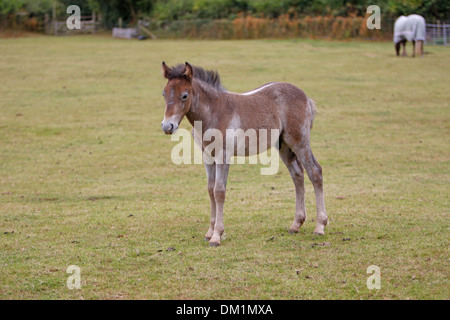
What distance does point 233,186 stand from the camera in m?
13.1

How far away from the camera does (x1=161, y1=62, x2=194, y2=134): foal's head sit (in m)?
7.38

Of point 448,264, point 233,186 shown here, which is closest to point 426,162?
point 233,186

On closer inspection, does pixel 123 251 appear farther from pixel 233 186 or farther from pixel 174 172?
pixel 174 172

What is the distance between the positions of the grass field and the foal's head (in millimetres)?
1983

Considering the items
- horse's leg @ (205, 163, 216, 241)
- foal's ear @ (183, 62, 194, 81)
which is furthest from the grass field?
foal's ear @ (183, 62, 194, 81)

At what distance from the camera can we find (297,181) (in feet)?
28.8

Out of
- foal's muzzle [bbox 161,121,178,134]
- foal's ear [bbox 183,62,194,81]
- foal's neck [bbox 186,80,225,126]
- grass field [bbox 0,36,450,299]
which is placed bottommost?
grass field [bbox 0,36,450,299]

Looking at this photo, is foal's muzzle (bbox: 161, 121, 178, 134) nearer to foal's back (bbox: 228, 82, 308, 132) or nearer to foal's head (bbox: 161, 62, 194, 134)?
foal's head (bbox: 161, 62, 194, 134)

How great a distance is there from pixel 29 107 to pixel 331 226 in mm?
17086

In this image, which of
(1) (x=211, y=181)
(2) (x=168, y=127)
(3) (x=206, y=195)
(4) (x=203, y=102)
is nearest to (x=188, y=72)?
(4) (x=203, y=102)

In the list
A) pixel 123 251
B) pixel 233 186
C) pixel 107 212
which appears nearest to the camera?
pixel 123 251

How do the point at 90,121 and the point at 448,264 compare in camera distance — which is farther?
the point at 90,121

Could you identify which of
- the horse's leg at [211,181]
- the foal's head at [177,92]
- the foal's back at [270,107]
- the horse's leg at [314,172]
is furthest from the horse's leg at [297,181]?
the foal's head at [177,92]

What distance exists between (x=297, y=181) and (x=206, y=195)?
150 inches
